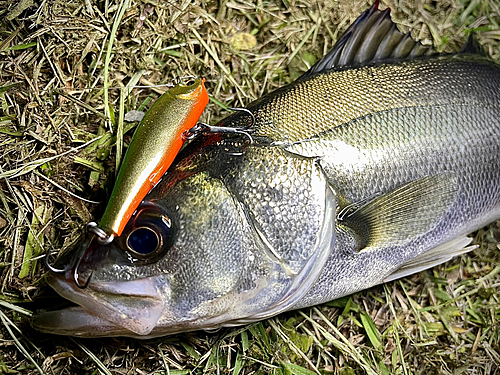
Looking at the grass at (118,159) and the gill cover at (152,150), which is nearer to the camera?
the gill cover at (152,150)

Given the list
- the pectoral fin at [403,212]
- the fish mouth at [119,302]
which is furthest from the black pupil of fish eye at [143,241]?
the pectoral fin at [403,212]

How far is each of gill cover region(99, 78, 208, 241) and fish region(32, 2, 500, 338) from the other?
0.04m

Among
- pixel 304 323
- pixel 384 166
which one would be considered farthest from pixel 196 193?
pixel 304 323

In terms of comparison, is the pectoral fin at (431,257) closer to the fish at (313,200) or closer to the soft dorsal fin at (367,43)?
the fish at (313,200)

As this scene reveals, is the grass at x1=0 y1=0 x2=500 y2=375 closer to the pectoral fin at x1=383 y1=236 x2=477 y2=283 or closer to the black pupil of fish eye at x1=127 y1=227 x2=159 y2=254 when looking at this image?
the pectoral fin at x1=383 y1=236 x2=477 y2=283

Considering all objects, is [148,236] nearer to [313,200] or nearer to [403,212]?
[313,200]

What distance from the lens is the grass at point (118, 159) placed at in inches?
84.2

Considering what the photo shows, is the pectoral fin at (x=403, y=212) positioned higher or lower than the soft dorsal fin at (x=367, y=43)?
lower

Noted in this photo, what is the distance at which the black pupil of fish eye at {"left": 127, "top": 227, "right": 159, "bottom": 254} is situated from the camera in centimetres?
163

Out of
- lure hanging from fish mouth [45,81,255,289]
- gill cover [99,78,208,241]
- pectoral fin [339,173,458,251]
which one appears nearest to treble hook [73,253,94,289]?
lure hanging from fish mouth [45,81,255,289]

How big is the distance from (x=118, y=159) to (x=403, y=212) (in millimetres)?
1333

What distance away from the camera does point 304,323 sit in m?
2.43

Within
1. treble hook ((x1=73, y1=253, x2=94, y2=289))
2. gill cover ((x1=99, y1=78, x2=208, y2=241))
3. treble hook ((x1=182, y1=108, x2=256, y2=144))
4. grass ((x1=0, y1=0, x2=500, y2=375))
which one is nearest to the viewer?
treble hook ((x1=73, y1=253, x2=94, y2=289))

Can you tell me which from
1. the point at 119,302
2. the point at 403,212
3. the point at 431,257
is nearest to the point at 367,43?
the point at 403,212
